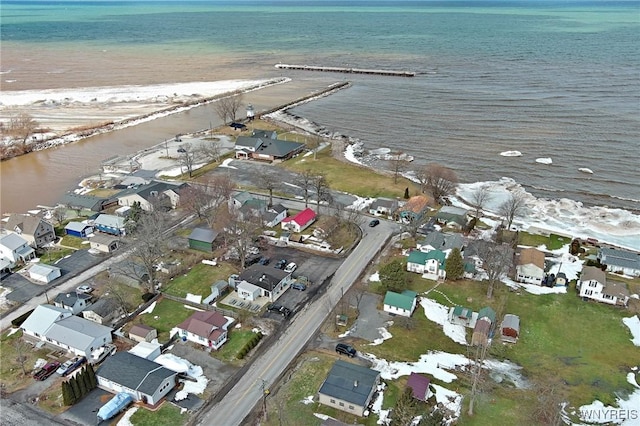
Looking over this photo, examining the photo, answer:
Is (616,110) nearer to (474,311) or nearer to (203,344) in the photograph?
(474,311)

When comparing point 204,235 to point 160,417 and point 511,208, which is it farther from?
point 511,208

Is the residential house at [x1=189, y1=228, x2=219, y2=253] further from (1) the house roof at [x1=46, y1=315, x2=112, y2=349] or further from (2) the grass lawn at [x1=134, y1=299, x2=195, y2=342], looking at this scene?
(1) the house roof at [x1=46, y1=315, x2=112, y2=349]

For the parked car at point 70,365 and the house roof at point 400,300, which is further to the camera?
the house roof at point 400,300

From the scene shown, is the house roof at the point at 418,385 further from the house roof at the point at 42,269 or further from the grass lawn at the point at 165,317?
the house roof at the point at 42,269

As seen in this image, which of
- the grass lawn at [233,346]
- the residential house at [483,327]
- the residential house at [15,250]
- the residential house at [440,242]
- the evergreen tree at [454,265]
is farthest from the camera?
the residential house at [440,242]

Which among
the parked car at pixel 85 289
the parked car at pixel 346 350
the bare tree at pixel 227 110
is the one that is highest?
the bare tree at pixel 227 110

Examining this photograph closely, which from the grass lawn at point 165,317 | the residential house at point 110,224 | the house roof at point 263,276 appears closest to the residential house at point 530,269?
the house roof at point 263,276

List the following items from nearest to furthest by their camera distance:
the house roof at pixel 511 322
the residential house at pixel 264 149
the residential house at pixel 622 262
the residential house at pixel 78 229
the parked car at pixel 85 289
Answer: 1. the house roof at pixel 511 322
2. the parked car at pixel 85 289
3. the residential house at pixel 622 262
4. the residential house at pixel 78 229
5. the residential house at pixel 264 149

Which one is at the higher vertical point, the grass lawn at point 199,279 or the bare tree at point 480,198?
the bare tree at point 480,198
